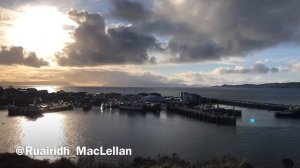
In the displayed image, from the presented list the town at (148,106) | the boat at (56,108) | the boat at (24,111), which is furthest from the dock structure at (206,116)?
the boat at (24,111)

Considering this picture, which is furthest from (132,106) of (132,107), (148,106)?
(148,106)

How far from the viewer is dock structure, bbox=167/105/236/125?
88812 mm

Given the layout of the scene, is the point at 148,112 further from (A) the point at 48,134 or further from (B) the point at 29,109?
(A) the point at 48,134

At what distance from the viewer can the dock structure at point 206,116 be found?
88812 mm

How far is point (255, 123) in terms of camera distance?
3597 inches

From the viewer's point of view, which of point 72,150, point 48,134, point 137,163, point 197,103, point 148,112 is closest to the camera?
point 137,163

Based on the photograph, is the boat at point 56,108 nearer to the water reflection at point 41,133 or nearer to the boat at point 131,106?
the boat at point 131,106

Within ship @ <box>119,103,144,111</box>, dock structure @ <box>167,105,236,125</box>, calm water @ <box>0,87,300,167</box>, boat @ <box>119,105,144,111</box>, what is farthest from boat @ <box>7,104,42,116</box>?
dock structure @ <box>167,105,236,125</box>

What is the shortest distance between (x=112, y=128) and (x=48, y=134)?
47.9 ft

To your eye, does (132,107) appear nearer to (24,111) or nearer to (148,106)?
(148,106)

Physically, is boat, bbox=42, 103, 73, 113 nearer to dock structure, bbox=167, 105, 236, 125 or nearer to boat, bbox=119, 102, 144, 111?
boat, bbox=119, 102, 144, 111

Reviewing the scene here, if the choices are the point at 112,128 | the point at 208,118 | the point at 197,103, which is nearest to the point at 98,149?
the point at 112,128

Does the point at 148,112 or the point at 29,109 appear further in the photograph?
the point at 148,112

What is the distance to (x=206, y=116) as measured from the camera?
98.8 m
